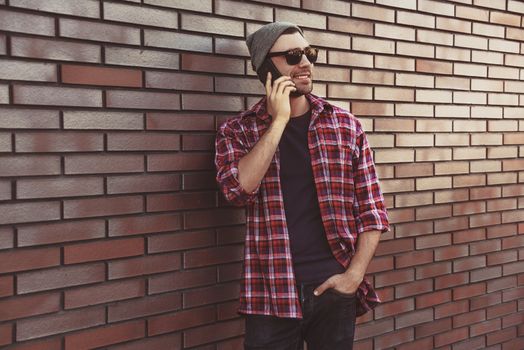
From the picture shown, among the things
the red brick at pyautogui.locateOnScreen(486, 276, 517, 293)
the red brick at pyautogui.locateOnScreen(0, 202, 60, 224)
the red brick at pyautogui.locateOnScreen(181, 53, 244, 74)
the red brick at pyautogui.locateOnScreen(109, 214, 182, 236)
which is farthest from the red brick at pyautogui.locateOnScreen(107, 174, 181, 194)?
the red brick at pyautogui.locateOnScreen(486, 276, 517, 293)

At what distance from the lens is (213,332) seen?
10.2 feet

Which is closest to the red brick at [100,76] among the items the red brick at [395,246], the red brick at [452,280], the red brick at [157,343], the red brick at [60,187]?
the red brick at [60,187]

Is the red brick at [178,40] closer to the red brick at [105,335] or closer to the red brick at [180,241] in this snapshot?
the red brick at [180,241]

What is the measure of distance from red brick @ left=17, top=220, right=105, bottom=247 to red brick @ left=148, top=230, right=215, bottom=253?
0.83 ft

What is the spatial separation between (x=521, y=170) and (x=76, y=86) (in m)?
3.24

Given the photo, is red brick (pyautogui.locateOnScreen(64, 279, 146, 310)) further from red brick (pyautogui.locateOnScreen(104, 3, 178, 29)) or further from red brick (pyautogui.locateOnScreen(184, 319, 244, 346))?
red brick (pyautogui.locateOnScreen(104, 3, 178, 29))

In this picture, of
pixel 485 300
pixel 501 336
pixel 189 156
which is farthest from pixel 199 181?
pixel 501 336

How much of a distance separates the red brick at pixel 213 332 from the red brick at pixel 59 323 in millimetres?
461

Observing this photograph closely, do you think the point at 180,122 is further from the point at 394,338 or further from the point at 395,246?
the point at 394,338

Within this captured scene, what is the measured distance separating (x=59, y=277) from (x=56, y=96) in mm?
714

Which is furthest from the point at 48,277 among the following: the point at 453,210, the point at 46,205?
the point at 453,210

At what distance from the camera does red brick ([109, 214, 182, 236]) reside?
2746 mm

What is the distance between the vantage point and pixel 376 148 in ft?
12.2

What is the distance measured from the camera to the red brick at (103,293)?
2.63 metres
